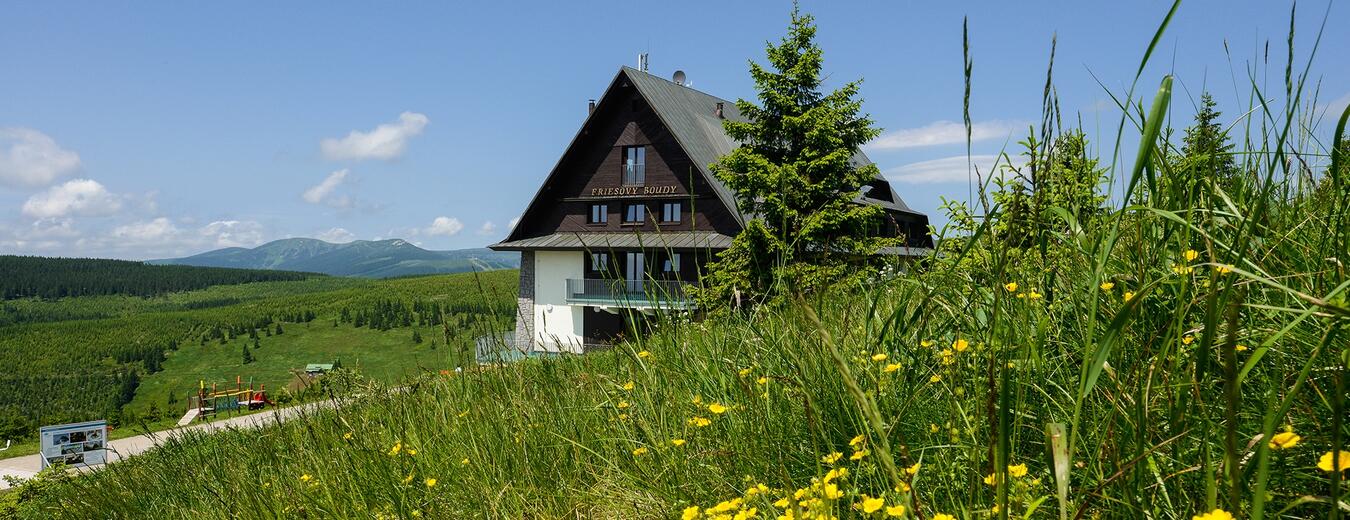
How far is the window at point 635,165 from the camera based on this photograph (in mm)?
30409

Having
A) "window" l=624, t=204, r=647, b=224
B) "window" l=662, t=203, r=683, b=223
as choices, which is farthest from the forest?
"window" l=662, t=203, r=683, b=223

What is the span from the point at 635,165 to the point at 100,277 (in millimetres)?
122645

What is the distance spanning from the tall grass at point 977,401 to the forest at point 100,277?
438ft

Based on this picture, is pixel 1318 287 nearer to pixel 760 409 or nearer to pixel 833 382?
pixel 833 382

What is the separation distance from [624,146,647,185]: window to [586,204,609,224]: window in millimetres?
1521

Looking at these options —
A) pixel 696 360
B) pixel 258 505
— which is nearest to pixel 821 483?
pixel 696 360

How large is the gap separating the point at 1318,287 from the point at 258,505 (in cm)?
417

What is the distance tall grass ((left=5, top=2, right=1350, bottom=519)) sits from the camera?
1.32 m

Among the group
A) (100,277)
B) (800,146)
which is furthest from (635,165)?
(100,277)

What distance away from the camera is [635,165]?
30578 mm

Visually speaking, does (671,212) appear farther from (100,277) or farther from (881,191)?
(100,277)

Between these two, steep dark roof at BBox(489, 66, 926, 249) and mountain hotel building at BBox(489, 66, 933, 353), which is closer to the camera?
steep dark roof at BBox(489, 66, 926, 249)

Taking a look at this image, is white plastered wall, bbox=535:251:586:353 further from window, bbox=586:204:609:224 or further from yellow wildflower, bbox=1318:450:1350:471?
yellow wildflower, bbox=1318:450:1350:471

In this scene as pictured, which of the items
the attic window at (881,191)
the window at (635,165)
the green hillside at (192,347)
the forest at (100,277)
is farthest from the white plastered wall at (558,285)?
the forest at (100,277)
